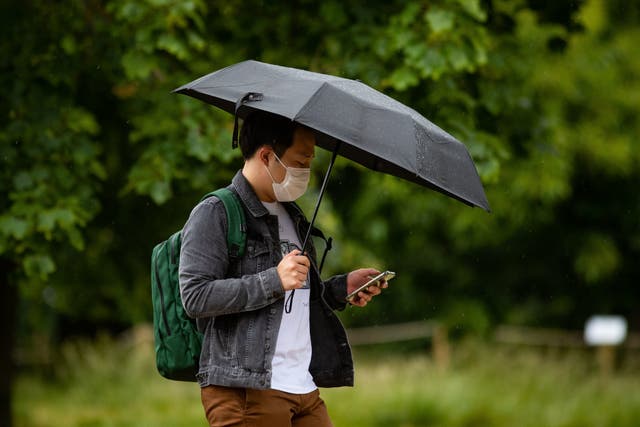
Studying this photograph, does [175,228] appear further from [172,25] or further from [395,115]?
[395,115]

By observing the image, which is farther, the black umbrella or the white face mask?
the white face mask

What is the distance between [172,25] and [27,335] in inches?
447

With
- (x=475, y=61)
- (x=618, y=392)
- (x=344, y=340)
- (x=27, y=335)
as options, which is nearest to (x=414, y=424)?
(x=618, y=392)

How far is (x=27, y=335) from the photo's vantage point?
53.5 ft

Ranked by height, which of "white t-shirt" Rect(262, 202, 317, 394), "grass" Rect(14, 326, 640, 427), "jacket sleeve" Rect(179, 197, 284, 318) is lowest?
"grass" Rect(14, 326, 640, 427)

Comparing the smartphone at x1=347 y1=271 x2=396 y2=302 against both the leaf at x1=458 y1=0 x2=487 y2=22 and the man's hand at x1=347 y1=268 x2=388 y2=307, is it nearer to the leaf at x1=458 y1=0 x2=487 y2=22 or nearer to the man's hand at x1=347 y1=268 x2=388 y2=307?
the man's hand at x1=347 y1=268 x2=388 y2=307

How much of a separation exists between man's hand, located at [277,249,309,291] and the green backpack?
0.57ft

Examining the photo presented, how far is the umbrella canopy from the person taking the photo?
2979mm

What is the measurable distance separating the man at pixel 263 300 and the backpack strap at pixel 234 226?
2cm

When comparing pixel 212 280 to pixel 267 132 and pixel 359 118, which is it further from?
pixel 359 118

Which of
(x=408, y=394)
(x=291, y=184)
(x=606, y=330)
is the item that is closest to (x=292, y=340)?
(x=291, y=184)

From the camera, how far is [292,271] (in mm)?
2955

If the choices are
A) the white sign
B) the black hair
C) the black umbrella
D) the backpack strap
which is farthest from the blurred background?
the backpack strap

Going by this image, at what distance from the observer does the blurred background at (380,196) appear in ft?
19.9
